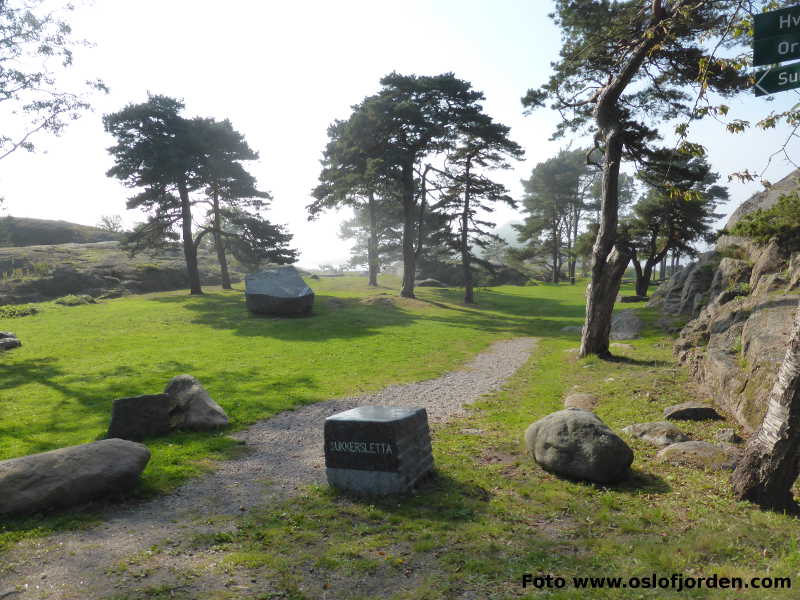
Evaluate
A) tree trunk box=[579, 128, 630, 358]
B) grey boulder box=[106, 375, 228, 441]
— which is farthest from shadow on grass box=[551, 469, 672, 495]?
tree trunk box=[579, 128, 630, 358]

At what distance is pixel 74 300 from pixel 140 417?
105ft

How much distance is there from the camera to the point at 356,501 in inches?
300

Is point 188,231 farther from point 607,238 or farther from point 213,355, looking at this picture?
point 607,238

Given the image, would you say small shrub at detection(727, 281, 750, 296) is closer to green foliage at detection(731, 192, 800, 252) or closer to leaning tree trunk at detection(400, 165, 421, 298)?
green foliage at detection(731, 192, 800, 252)

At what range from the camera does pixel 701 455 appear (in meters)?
8.64

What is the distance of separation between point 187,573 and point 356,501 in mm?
2680

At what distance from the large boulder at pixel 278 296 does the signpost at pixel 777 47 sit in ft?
93.4

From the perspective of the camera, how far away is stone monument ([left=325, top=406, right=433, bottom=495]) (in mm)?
7598

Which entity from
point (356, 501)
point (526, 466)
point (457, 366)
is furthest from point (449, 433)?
point (457, 366)

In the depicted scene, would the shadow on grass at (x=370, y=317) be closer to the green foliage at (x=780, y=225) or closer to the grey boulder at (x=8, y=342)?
the grey boulder at (x=8, y=342)

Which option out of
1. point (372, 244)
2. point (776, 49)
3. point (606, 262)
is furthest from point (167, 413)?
point (372, 244)

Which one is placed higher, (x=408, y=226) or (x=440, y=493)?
(x=408, y=226)

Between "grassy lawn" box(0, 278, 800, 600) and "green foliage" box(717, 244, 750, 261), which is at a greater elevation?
"green foliage" box(717, 244, 750, 261)

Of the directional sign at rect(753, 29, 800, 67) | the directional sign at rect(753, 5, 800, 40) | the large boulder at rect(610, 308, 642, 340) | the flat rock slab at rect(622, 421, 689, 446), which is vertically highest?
the directional sign at rect(753, 5, 800, 40)
